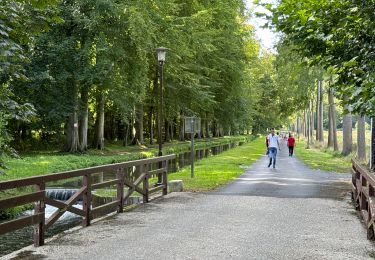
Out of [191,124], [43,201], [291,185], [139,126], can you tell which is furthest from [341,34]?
[139,126]

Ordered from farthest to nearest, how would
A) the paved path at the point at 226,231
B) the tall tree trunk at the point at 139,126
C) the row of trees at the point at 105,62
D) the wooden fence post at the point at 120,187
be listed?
the tall tree trunk at the point at 139,126, the row of trees at the point at 105,62, the wooden fence post at the point at 120,187, the paved path at the point at 226,231

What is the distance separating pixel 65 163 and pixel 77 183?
10.4 ft

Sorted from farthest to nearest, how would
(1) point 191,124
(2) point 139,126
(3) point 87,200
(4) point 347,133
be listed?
(2) point 139,126 → (4) point 347,133 → (1) point 191,124 → (3) point 87,200

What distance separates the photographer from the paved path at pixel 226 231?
6.98 metres

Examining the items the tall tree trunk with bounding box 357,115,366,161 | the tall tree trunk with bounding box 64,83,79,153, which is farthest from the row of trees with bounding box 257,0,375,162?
the tall tree trunk with bounding box 64,83,79,153

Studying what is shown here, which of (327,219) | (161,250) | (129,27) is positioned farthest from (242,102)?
(161,250)

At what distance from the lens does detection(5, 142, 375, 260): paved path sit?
22.9 feet

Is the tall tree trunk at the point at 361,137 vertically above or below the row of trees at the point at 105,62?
below

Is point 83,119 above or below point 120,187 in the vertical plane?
above

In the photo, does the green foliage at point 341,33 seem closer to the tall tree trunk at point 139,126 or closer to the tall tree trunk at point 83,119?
the tall tree trunk at point 83,119

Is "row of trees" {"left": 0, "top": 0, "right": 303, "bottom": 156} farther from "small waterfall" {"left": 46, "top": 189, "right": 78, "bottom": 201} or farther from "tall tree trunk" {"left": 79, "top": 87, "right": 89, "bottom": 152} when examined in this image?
"small waterfall" {"left": 46, "top": 189, "right": 78, "bottom": 201}

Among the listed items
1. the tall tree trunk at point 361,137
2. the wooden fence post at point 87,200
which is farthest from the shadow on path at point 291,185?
the wooden fence post at point 87,200

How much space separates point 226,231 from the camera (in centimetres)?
849

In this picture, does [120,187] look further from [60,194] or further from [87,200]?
[60,194]
